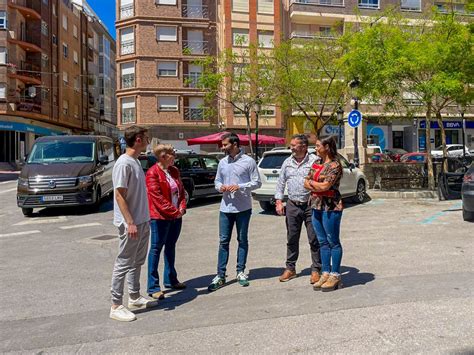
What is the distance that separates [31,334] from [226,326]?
5.65 feet

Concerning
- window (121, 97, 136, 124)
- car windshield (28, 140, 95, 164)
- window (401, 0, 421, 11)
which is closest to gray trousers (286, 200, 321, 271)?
car windshield (28, 140, 95, 164)

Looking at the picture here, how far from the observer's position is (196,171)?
514 inches

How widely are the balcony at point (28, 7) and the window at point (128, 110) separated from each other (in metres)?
13.1

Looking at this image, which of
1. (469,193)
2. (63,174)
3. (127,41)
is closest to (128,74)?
(127,41)

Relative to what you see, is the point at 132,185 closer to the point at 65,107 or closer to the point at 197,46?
the point at 197,46

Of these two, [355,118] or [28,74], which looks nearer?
[355,118]

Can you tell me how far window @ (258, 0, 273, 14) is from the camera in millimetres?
36384

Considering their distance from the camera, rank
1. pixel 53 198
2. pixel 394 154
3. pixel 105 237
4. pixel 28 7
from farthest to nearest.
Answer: pixel 28 7, pixel 394 154, pixel 53 198, pixel 105 237

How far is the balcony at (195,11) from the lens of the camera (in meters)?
36.9

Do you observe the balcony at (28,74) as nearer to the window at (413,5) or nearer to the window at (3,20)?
the window at (3,20)

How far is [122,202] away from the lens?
13.3ft

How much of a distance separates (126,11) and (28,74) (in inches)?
458

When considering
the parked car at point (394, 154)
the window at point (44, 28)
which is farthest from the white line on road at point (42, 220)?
the window at point (44, 28)

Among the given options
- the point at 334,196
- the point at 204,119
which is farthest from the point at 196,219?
the point at 204,119
